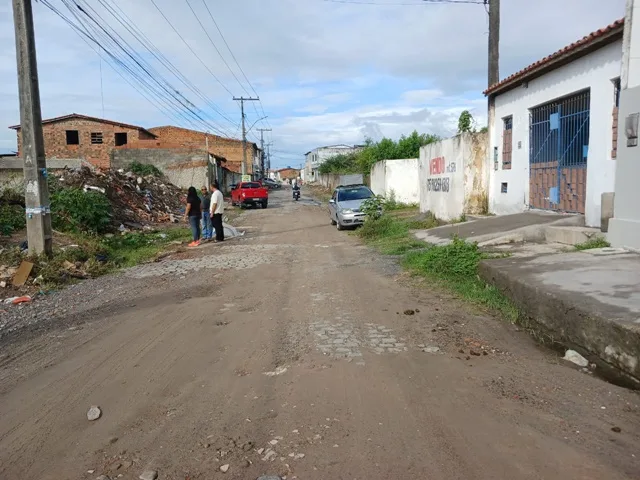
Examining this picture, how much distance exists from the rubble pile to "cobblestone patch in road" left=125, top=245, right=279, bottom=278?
704 cm

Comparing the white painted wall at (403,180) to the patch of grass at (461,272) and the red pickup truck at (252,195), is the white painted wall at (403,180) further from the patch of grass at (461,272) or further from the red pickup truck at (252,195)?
the patch of grass at (461,272)

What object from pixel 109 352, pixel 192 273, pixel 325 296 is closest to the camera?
pixel 109 352

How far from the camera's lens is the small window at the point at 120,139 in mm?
44156

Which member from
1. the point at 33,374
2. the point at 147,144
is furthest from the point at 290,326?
the point at 147,144

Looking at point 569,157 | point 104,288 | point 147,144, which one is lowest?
point 104,288

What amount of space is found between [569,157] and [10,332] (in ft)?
37.6

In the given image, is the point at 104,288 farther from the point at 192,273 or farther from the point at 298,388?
the point at 298,388

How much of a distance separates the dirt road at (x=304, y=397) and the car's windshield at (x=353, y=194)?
474 inches

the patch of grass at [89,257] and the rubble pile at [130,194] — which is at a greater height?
the rubble pile at [130,194]

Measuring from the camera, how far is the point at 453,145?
55.3 ft

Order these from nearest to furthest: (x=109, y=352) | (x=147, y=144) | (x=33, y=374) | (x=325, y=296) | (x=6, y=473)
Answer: (x=6, y=473), (x=33, y=374), (x=109, y=352), (x=325, y=296), (x=147, y=144)

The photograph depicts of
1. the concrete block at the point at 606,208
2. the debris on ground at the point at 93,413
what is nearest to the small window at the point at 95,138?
the concrete block at the point at 606,208

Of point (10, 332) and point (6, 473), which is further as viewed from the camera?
point (10, 332)

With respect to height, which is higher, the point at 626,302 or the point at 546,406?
the point at 626,302
